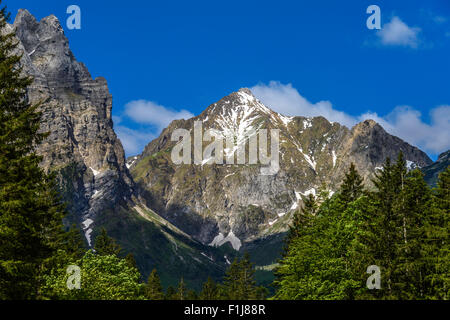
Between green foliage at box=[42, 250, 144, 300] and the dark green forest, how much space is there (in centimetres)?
9

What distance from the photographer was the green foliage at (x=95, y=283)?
34156mm

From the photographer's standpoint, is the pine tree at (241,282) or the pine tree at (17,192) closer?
the pine tree at (17,192)

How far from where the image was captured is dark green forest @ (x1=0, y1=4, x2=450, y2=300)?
2622 centimetres

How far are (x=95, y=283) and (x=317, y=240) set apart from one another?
19.2m

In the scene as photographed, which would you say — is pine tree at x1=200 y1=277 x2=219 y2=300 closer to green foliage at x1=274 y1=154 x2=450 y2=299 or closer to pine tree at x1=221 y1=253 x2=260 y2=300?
pine tree at x1=221 y1=253 x2=260 y2=300

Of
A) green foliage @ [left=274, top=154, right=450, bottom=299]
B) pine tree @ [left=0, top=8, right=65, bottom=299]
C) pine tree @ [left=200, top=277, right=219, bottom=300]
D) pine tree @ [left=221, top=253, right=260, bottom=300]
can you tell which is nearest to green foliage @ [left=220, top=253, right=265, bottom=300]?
pine tree @ [left=221, top=253, right=260, bottom=300]

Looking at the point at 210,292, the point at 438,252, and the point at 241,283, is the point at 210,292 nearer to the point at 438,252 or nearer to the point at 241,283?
the point at 241,283

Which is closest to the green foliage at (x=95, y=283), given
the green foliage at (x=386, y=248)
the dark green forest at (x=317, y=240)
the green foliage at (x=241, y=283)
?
the dark green forest at (x=317, y=240)

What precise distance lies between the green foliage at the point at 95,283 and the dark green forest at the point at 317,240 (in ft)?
0.28

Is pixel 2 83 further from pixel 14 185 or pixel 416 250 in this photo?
pixel 416 250

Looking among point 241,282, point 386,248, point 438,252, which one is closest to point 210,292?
point 241,282

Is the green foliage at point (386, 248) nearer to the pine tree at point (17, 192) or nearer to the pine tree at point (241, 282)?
the pine tree at point (17, 192)

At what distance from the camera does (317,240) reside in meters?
41.8
